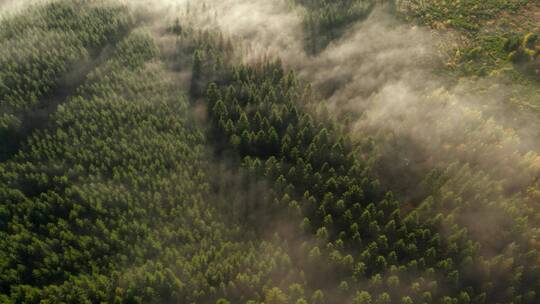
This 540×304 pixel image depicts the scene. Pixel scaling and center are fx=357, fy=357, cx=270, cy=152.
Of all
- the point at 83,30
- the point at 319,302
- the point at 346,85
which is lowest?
the point at 319,302

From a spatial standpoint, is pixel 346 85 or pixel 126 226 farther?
pixel 346 85

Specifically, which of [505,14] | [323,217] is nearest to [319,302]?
[323,217]

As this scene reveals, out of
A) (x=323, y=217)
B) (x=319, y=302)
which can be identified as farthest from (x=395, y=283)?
(x=323, y=217)

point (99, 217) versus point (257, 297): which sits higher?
point (99, 217)

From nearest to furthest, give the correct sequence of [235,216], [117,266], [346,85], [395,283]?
1. [395,283]
2. [117,266]
3. [235,216]
4. [346,85]

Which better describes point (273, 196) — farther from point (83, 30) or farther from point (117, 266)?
point (83, 30)

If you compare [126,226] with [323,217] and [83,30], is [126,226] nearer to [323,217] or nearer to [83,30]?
[323,217]

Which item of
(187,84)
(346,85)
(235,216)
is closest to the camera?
(235,216)
